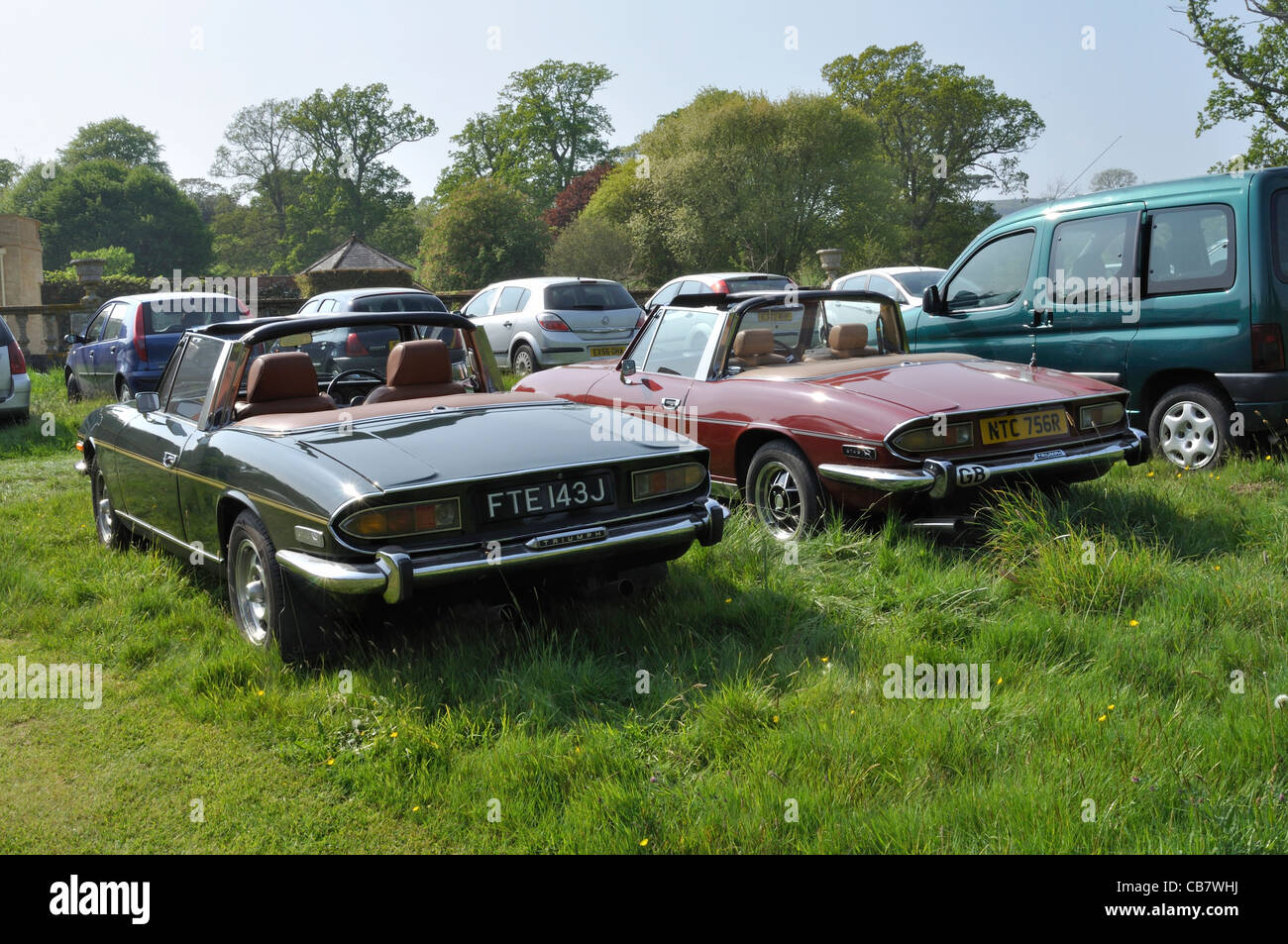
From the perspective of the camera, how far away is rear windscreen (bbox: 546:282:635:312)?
15078 mm

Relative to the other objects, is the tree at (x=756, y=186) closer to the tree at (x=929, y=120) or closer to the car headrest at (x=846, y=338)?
the tree at (x=929, y=120)

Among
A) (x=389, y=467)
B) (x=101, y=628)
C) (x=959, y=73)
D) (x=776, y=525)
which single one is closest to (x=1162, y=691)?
(x=776, y=525)

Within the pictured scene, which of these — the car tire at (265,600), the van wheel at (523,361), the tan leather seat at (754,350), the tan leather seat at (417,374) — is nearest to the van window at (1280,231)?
the tan leather seat at (754,350)

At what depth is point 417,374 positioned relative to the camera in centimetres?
555

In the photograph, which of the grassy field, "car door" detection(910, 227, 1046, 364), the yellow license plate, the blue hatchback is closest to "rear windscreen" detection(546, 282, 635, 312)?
the blue hatchback

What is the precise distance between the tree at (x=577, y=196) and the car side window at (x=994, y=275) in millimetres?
49037

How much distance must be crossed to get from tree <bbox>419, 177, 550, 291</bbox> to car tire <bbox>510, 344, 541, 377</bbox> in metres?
22.4

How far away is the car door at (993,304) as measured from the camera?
839cm

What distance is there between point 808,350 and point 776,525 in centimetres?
139

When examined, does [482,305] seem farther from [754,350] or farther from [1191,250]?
[1191,250]

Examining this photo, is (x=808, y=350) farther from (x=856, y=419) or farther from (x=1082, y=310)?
(x=1082, y=310)

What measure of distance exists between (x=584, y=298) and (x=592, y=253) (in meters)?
25.5

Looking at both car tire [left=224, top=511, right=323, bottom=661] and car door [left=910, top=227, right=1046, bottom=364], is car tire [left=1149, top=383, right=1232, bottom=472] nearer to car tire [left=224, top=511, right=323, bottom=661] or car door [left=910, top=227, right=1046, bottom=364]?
car door [left=910, top=227, right=1046, bottom=364]
